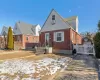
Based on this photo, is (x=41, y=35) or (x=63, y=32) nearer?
(x=63, y=32)

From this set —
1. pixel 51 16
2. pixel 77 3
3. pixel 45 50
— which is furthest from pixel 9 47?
pixel 77 3

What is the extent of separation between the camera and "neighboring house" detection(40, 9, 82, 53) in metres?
15.3

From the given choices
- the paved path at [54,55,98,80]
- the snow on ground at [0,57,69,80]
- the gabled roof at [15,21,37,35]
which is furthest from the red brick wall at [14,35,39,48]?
the paved path at [54,55,98,80]

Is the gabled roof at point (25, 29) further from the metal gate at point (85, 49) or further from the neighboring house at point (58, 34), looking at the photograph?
the metal gate at point (85, 49)

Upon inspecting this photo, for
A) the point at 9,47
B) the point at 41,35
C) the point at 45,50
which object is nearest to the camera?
the point at 45,50

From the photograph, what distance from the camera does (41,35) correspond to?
1812 cm

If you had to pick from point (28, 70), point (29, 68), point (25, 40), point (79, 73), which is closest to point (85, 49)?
point (79, 73)

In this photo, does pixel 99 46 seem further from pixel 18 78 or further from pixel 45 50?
pixel 18 78

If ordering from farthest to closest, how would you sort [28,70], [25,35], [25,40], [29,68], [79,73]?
Answer: [25,35] → [25,40] → [29,68] → [28,70] → [79,73]

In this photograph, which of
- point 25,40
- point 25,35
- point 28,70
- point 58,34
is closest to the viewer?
point 28,70

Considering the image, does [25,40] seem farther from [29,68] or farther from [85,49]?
[29,68]

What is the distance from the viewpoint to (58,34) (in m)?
16.2

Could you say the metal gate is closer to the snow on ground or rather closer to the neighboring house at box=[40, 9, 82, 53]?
the neighboring house at box=[40, 9, 82, 53]

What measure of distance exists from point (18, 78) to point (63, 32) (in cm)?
1168
